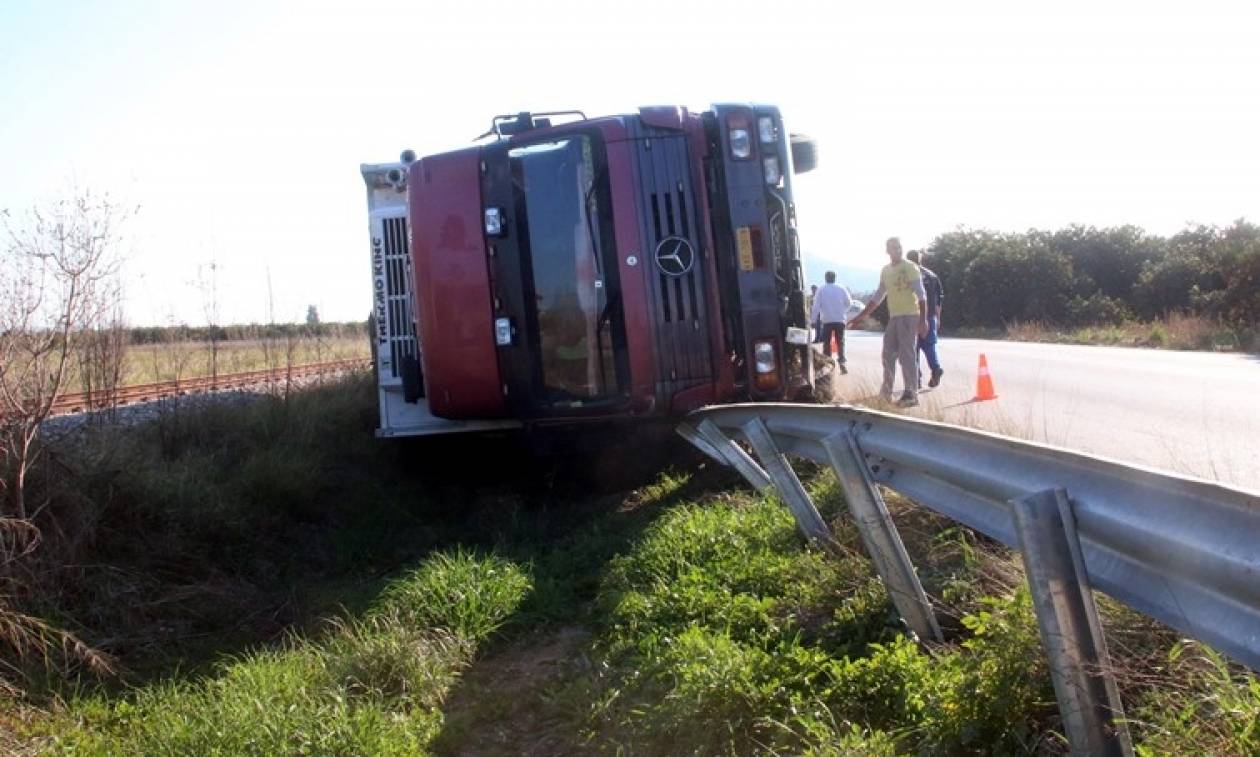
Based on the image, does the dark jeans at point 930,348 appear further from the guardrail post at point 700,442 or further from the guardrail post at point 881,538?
the guardrail post at point 881,538

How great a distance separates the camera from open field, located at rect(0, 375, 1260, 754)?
343cm

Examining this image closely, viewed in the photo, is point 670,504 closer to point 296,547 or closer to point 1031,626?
point 296,547

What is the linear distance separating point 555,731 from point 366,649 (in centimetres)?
106

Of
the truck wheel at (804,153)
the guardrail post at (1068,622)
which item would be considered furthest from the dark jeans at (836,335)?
the guardrail post at (1068,622)

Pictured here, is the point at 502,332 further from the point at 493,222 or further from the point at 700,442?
the point at 700,442

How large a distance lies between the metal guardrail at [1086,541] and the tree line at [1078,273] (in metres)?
31.2

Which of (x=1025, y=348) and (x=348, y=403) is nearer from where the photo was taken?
(x=348, y=403)

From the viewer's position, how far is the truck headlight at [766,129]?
26.8ft

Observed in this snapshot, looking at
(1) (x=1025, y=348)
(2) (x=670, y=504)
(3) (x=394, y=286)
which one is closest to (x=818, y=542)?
(2) (x=670, y=504)

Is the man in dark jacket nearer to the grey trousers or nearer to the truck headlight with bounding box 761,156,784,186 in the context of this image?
the grey trousers

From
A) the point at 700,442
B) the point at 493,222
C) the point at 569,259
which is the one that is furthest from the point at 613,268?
the point at 700,442

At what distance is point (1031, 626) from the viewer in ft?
11.0

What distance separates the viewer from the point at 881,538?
13.7ft

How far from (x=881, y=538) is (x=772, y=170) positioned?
14.8 ft
